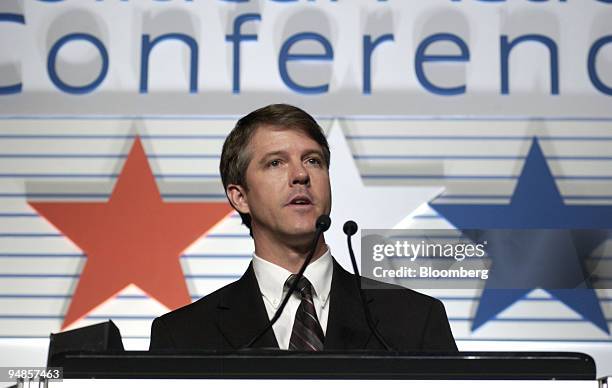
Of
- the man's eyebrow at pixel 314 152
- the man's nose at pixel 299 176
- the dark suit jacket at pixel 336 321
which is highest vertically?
the man's eyebrow at pixel 314 152

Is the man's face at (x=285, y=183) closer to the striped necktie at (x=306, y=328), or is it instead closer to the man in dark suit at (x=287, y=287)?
the man in dark suit at (x=287, y=287)

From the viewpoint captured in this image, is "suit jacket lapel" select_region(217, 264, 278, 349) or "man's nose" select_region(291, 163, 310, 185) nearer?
"suit jacket lapel" select_region(217, 264, 278, 349)

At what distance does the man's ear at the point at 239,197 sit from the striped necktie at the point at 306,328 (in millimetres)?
351

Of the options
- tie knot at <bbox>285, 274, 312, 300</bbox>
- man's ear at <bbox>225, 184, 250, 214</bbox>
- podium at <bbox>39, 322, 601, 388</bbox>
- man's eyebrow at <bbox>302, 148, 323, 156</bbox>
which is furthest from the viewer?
man's ear at <bbox>225, 184, 250, 214</bbox>

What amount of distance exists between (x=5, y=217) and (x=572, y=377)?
2194 millimetres

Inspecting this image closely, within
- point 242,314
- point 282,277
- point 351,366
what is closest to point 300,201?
point 282,277

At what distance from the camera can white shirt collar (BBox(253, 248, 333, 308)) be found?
224 cm

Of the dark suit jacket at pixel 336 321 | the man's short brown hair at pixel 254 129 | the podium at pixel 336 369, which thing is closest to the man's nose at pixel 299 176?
the man's short brown hair at pixel 254 129

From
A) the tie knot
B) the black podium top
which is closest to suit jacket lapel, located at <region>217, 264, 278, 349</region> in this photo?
the tie knot

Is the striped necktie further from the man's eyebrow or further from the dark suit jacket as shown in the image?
the man's eyebrow

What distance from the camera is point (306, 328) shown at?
82.5 inches

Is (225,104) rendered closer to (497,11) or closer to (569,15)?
(497,11)

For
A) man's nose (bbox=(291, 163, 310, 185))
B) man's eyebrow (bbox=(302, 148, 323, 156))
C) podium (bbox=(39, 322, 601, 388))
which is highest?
man's eyebrow (bbox=(302, 148, 323, 156))

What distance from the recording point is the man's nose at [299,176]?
89.4 inches
